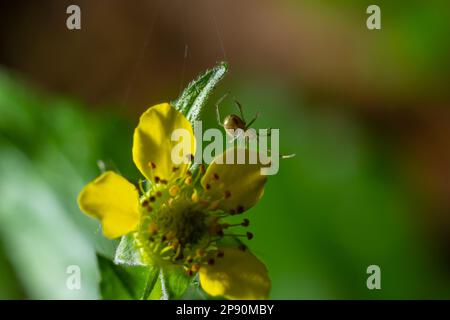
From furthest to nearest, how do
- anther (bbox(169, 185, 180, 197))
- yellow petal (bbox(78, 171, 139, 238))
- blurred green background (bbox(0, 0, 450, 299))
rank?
blurred green background (bbox(0, 0, 450, 299)), anther (bbox(169, 185, 180, 197)), yellow petal (bbox(78, 171, 139, 238))

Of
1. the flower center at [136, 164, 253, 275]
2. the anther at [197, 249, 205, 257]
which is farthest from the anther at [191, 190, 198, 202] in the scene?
the anther at [197, 249, 205, 257]

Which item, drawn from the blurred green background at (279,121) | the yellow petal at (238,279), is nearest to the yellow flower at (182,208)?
the yellow petal at (238,279)

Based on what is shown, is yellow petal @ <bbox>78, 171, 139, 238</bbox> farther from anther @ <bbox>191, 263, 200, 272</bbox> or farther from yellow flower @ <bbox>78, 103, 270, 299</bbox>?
anther @ <bbox>191, 263, 200, 272</bbox>

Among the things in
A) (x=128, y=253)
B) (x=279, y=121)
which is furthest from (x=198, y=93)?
(x=279, y=121)

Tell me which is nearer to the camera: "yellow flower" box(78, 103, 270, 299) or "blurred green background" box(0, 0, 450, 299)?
"yellow flower" box(78, 103, 270, 299)

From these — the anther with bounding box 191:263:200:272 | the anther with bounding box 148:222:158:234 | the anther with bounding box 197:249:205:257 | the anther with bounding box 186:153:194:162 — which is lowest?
the anther with bounding box 191:263:200:272
